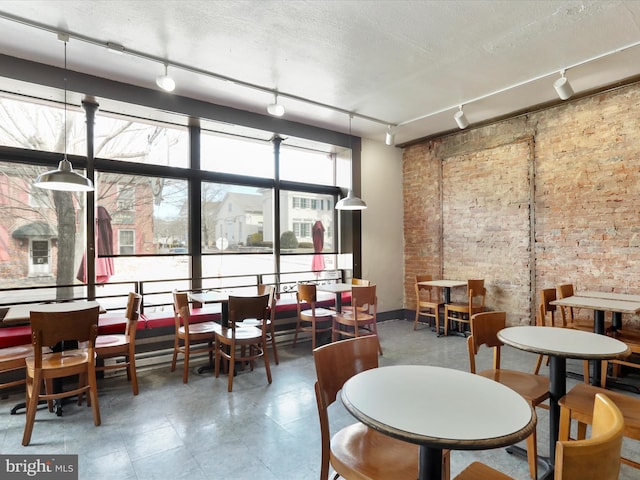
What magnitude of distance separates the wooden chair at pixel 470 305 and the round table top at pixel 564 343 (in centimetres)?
277

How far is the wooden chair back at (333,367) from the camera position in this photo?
1.61 m

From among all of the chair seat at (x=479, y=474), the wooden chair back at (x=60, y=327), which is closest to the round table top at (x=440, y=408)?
the chair seat at (x=479, y=474)

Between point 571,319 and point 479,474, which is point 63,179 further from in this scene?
point 571,319

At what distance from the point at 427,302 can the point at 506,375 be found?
3305 mm

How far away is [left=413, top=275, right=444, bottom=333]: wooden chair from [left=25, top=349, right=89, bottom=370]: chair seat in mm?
4538

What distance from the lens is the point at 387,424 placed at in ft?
3.89

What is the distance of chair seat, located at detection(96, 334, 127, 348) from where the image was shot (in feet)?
10.4

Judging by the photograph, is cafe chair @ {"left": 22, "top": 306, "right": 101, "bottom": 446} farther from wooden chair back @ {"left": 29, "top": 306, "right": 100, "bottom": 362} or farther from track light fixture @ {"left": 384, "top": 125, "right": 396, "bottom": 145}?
track light fixture @ {"left": 384, "top": 125, "right": 396, "bottom": 145}

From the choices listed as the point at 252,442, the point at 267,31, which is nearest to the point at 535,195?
the point at 267,31

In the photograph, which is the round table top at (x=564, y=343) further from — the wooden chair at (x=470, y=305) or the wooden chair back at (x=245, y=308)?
the wooden chair at (x=470, y=305)

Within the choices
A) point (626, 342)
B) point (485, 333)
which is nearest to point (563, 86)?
point (626, 342)

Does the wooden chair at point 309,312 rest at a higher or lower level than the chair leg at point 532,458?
higher

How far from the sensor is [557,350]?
1942 millimetres
